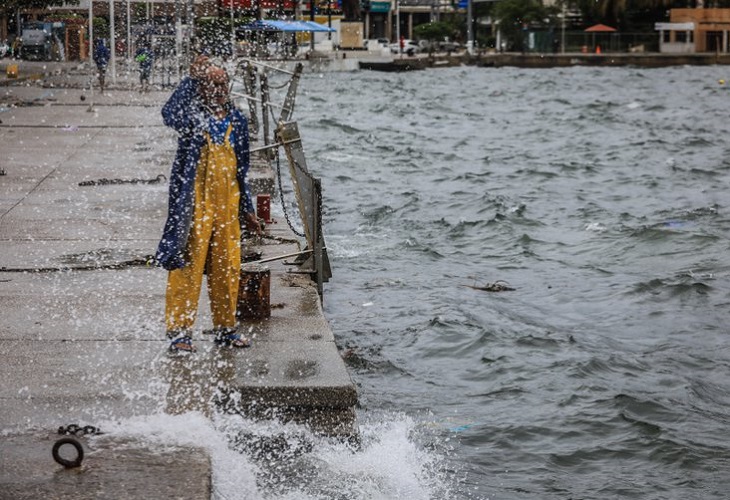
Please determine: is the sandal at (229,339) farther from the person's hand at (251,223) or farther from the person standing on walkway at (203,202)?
the person's hand at (251,223)

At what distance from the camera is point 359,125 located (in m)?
34.8

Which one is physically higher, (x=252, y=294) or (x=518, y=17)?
(x=518, y=17)

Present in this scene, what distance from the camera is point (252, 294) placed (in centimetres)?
774

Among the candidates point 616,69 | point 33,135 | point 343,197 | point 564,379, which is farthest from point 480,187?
point 616,69

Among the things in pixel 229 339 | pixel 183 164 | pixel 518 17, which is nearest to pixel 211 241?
pixel 183 164

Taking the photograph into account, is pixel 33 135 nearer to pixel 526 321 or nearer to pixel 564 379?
pixel 526 321

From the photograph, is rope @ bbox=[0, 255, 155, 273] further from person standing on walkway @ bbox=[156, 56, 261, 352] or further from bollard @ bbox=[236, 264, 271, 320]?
person standing on walkway @ bbox=[156, 56, 261, 352]

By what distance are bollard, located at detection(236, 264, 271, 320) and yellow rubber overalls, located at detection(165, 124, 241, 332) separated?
0.55 metres

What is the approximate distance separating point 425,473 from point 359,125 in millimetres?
28500

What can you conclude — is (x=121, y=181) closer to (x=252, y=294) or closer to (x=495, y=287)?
(x=495, y=287)

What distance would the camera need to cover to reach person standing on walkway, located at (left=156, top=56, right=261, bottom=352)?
6.91 metres

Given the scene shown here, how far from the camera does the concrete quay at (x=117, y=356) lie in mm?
5145

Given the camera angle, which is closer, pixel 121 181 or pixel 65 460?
pixel 65 460

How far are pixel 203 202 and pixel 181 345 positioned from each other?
0.81 metres
